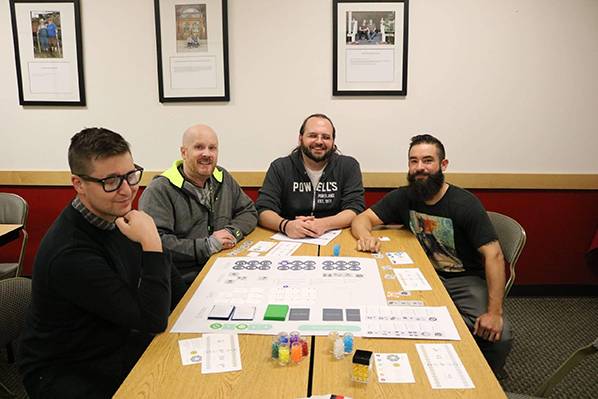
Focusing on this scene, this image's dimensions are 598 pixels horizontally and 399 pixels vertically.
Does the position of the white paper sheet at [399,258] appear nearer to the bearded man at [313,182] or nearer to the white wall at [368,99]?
the bearded man at [313,182]

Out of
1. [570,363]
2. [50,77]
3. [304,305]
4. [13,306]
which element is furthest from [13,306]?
[50,77]

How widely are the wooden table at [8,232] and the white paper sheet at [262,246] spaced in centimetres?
149

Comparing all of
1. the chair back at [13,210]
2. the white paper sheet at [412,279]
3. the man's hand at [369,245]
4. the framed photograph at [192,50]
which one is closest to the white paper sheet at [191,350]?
the white paper sheet at [412,279]

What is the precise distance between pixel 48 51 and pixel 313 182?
89.7 inches

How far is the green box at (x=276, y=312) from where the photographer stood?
1.63m

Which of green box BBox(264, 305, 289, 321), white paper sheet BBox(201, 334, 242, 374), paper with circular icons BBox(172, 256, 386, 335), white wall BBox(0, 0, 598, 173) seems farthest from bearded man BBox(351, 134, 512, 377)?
white paper sheet BBox(201, 334, 242, 374)

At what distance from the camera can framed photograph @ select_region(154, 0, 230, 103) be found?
348 cm

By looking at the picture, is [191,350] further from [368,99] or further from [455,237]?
[368,99]

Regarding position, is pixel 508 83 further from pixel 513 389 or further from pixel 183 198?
pixel 183 198

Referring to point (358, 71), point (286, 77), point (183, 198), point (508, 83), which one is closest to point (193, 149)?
point (183, 198)

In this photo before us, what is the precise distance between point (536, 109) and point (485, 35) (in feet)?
2.20

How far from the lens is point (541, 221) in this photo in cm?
370

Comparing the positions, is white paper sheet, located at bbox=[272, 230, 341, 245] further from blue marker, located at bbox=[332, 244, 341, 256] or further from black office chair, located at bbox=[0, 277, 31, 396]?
black office chair, located at bbox=[0, 277, 31, 396]

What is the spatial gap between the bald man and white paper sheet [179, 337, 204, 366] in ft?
2.94
